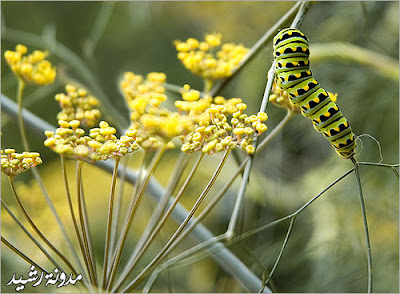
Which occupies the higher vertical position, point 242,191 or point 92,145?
point 92,145

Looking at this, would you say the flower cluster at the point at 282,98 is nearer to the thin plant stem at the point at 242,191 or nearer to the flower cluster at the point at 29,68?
the thin plant stem at the point at 242,191

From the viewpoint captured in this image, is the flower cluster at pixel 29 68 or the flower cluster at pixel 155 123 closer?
the flower cluster at pixel 155 123

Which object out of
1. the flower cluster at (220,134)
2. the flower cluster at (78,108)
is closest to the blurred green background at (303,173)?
the flower cluster at (78,108)

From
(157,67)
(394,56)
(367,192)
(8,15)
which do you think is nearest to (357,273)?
(367,192)

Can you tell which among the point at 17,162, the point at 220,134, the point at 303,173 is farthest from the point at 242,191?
the point at 303,173

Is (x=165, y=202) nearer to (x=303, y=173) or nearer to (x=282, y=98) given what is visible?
(x=282, y=98)

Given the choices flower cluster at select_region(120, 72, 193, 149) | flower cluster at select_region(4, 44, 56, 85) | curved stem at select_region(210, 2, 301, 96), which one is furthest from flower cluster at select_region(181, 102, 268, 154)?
flower cluster at select_region(4, 44, 56, 85)

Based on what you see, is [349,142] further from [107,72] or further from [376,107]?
[107,72]
